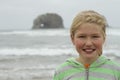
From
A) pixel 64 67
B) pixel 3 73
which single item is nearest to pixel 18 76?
pixel 3 73

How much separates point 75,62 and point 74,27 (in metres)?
0.25

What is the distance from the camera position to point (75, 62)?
2.39 meters

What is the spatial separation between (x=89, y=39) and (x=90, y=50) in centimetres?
7

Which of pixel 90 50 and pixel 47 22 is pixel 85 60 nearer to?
pixel 90 50

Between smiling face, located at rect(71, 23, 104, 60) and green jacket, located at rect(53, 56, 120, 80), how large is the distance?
89 mm

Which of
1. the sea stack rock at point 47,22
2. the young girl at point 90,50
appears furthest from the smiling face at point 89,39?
the sea stack rock at point 47,22

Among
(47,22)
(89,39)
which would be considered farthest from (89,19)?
(47,22)

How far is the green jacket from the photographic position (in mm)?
2326

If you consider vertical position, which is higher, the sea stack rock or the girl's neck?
the girl's neck

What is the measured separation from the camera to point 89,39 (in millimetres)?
2289

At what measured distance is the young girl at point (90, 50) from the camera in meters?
2.29

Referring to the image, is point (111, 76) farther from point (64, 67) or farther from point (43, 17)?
point (43, 17)

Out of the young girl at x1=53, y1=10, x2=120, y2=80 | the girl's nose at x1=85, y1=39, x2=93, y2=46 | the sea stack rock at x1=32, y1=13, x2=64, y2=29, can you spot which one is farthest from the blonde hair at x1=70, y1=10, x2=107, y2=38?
the sea stack rock at x1=32, y1=13, x2=64, y2=29

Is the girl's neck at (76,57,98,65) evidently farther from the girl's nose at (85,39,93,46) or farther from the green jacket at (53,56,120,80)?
the girl's nose at (85,39,93,46)
